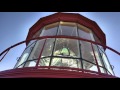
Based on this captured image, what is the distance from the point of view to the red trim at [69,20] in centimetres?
711

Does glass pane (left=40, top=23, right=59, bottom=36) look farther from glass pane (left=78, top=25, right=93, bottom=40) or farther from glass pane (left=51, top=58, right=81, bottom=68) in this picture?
glass pane (left=51, top=58, right=81, bottom=68)

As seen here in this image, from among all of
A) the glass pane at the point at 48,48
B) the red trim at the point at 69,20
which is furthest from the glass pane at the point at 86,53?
the red trim at the point at 69,20

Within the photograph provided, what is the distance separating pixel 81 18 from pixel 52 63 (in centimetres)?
292

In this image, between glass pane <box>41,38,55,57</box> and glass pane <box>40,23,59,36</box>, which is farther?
glass pane <box>40,23,59,36</box>

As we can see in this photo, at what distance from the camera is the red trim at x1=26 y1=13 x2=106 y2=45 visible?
7.11 meters

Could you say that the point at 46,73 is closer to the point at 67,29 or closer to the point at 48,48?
the point at 48,48

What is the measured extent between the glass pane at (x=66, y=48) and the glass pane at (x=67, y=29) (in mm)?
887

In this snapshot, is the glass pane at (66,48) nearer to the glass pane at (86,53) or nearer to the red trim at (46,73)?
the glass pane at (86,53)

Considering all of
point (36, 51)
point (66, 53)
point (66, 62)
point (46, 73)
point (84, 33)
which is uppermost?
point (84, 33)

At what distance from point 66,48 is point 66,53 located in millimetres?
362

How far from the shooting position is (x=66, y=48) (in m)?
A: 5.65

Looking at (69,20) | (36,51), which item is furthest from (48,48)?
(69,20)

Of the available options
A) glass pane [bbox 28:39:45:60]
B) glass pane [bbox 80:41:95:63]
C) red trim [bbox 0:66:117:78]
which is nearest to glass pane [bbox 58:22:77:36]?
glass pane [bbox 28:39:45:60]
